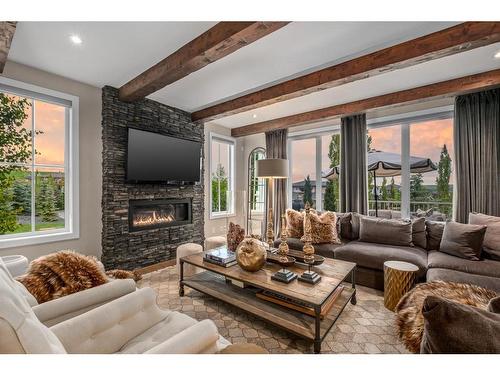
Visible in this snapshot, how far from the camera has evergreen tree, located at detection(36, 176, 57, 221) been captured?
276 cm

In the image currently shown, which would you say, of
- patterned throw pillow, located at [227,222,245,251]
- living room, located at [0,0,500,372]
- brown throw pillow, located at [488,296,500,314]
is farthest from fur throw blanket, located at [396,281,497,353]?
patterned throw pillow, located at [227,222,245,251]

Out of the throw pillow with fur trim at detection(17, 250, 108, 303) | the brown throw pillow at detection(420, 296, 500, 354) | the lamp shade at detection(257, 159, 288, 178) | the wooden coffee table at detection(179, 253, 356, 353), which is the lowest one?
the wooden coffee table at detection(179, 253, 356, 353)

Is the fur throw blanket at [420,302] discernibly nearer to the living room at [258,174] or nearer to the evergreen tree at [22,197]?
the living room at [258,174]

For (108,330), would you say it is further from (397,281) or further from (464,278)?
(464,278)

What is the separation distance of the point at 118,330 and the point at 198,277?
137 centimetres

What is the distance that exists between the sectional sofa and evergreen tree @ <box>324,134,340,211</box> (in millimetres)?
1090

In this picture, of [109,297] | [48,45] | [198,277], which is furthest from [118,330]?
[48,45]

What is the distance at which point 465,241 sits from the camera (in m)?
2.47

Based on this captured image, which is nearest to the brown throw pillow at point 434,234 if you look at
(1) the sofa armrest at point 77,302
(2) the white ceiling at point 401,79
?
(2) the white ceiling at point 401,79

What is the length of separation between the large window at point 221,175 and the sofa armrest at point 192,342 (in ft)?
12.7

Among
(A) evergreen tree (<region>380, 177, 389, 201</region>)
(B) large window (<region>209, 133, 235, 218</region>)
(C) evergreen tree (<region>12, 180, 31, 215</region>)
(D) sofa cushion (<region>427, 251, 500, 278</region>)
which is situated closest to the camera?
(D) sofa cushion (<region>427, 251, 500, 278</region>)

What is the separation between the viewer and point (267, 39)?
2.02 m

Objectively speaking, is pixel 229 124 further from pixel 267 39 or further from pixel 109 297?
pixel 109 297

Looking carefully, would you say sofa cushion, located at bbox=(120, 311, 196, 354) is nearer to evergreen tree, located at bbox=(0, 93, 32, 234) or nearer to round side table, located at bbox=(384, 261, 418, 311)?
round side table, located at bbox=(384, 261, 418, 311)
